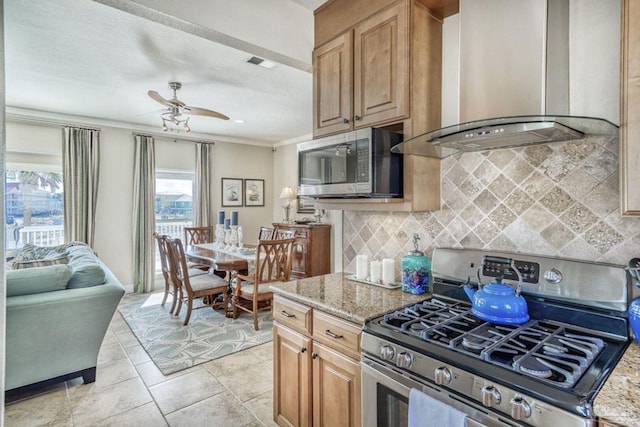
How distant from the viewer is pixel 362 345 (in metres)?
1.40

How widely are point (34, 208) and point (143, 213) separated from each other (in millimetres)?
1349

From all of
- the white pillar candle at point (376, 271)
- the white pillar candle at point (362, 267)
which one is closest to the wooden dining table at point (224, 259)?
the white pillar candle at point (362, 267)

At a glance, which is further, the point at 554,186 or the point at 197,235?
the point at 197,235

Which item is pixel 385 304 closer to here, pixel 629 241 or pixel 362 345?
pixel 362 345

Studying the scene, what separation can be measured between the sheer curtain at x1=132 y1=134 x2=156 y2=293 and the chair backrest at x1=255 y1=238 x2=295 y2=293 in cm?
244

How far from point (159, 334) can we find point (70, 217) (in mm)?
2412

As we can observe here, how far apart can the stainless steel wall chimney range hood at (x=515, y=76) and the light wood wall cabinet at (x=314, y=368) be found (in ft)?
3.33

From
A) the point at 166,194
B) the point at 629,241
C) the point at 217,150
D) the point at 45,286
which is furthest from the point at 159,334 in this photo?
the point at 629,241

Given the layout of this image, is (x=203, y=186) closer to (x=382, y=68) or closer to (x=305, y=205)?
(x=305, y=205)

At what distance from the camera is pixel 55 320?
7.91 feet

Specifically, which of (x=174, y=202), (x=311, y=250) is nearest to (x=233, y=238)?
(x=311, y=250)

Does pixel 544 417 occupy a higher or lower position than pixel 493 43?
lower

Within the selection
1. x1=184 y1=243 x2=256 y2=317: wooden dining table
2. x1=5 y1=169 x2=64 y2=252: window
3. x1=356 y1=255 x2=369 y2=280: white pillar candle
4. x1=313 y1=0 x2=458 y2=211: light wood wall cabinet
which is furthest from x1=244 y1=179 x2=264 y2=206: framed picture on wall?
x1=356 y1=255 x2=369 y2=280: white pillar candle

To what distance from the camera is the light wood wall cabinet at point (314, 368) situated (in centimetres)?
A: 150
